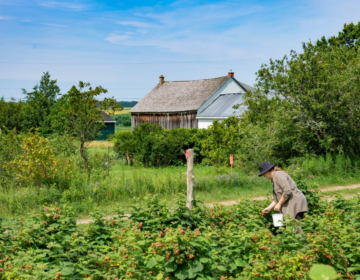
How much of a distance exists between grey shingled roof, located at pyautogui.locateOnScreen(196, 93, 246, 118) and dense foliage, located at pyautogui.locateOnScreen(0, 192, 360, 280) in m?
24.3

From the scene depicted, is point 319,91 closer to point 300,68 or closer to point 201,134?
point 300,68

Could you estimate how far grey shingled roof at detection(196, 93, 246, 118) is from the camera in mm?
30756

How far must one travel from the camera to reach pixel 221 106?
32.7 m

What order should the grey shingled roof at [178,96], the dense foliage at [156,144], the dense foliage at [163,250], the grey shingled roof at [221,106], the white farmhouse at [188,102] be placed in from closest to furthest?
the dense foliage at [163,250] → the dense foliage at [156,144] → the grey shingled roof at [221,106] → the white farmhouse at [188,102] → the grey shingled roof at [178,96]

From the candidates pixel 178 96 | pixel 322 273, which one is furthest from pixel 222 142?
pixel 178 96

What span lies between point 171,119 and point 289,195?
32.4 meters

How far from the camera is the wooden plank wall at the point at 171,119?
36.3 metres

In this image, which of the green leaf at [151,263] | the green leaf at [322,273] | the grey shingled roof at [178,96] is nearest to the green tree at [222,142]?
the green leaf at [151,263]

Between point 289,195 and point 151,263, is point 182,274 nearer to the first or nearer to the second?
point 151,263

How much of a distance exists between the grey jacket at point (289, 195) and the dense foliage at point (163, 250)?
392mm

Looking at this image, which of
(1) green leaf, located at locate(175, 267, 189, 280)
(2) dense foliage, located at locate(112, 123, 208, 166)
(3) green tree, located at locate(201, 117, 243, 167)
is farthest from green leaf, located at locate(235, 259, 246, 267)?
(2) dense foliage, located at locate(112, 123, 208, 166)

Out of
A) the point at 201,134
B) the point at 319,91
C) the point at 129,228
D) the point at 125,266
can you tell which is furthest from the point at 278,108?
the point at 125,266

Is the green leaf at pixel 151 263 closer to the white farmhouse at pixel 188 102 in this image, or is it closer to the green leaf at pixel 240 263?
the green leaf at pixel 240 263

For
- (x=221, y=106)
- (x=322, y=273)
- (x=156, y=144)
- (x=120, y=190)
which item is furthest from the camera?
(x=221, y=106)
